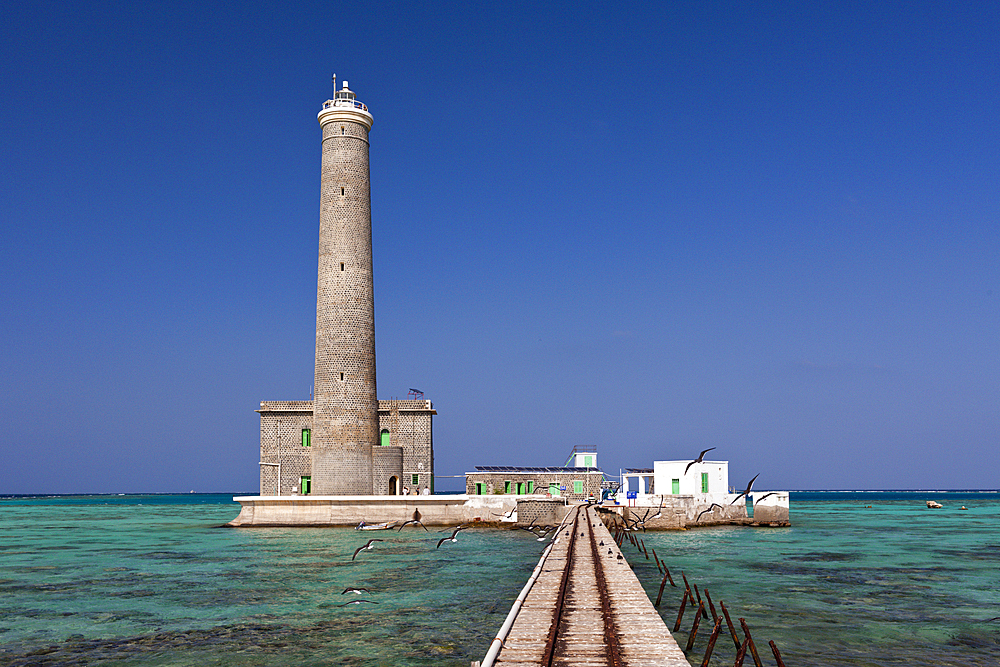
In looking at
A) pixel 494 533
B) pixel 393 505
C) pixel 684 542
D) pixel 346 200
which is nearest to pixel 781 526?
pixel 684 542

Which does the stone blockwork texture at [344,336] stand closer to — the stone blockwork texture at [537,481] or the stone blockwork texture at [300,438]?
the stone blockwork texture at [300,438]

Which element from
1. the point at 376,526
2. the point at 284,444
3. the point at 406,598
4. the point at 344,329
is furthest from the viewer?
the point at 284,444

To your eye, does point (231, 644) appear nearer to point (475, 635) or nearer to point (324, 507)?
point (475, 635)

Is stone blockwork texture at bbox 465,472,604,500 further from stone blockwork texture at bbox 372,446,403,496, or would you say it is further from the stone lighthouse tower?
the stone lighthouse tower

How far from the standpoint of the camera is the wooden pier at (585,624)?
1122 centimetres

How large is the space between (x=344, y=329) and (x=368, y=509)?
33.2 feet

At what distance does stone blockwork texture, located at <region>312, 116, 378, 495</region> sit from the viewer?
149 ft

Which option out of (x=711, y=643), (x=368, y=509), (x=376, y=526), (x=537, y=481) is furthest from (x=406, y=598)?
(x=537, y=481)

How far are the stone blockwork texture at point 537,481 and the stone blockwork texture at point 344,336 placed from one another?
12390mm

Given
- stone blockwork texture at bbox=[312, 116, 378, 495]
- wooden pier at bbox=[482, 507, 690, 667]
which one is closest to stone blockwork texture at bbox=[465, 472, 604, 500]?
stone blockwork texture at bbox=[312, 116, 378, 495]

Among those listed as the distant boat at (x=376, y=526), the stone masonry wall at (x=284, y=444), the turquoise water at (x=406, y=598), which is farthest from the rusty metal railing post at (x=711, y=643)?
the stone masonry wall at (x=284, y=444)

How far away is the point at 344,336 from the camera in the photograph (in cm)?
4528

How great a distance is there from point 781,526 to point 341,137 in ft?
119

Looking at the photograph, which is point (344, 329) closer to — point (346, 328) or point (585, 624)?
point (346, 328)
